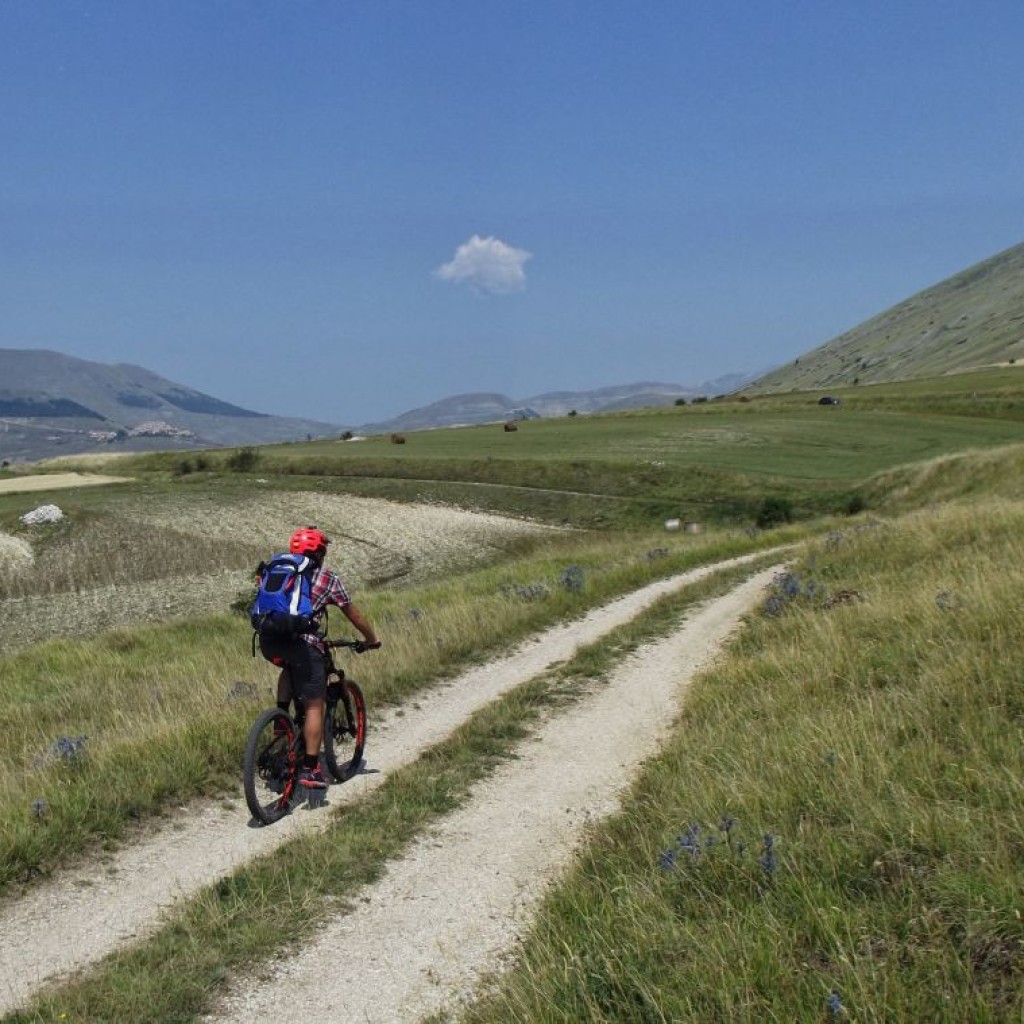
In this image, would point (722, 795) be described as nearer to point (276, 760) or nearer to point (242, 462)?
point (276, 760)

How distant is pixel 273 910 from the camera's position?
654 centimetres

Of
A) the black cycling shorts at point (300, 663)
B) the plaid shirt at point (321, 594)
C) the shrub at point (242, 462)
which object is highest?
the shrub at point (242, 462)

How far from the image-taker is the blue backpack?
850 centimetres

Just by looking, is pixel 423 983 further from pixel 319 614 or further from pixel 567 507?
pixel 567 507

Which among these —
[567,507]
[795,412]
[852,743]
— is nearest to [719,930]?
[852,743]

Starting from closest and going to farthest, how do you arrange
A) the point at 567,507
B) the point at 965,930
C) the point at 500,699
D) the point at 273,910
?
the point at 965,930, the point at 273,910, the point at 500,699, the point at 567,507

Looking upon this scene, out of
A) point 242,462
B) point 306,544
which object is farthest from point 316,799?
point 242,462

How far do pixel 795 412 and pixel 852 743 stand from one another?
97.9m

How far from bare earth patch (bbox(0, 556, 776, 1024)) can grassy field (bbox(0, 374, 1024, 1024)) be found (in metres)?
0.40

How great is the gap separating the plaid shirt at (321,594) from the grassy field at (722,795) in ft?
6.16

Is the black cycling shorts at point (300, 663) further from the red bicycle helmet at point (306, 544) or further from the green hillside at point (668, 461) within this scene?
the green hillside at point (668, 461)

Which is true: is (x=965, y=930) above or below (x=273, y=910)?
above

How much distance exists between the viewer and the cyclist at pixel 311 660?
8.84m

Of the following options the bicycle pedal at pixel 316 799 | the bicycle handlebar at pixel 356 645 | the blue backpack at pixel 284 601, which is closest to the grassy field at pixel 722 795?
the bicycle pedal at pixel 316 799
